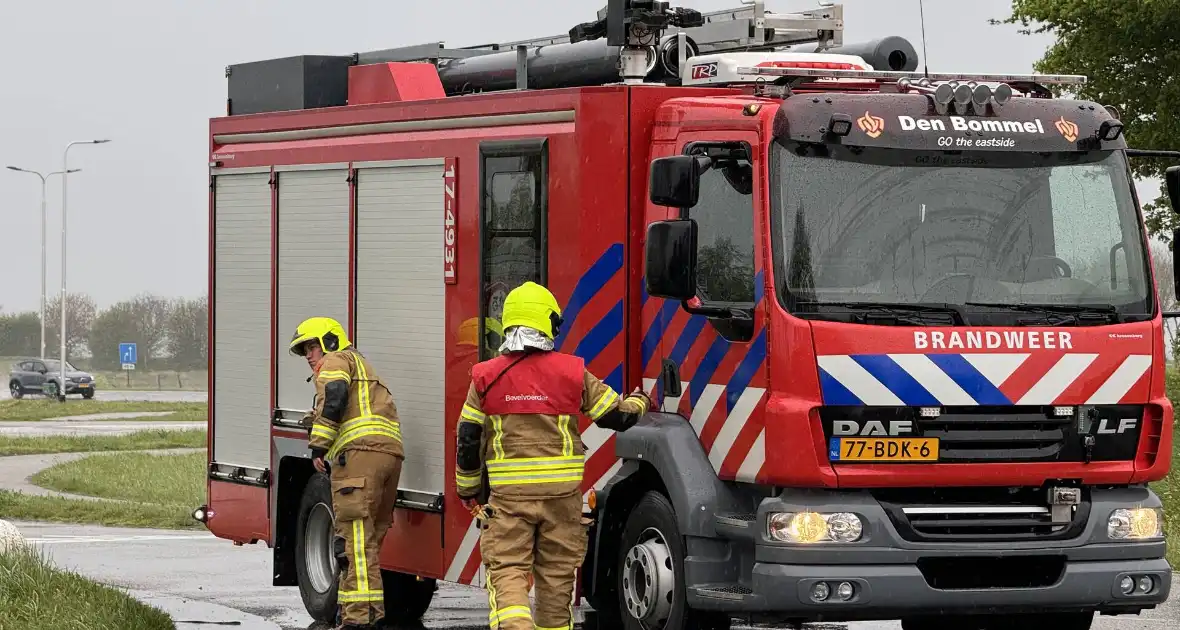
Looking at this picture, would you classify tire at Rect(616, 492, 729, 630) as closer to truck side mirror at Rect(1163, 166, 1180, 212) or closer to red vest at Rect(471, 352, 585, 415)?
red vest at Rect(471, 352, 585, 415)

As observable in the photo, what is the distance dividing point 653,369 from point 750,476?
93cm

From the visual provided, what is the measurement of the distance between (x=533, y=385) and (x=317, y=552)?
3351 mm

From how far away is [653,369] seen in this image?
8.83 metres

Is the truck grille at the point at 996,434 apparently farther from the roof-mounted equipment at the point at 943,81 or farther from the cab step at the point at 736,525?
the roof-mounted equipment at the point at 943,81

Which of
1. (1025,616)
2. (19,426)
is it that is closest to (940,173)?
(1025,616)

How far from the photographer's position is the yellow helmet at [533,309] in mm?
8383

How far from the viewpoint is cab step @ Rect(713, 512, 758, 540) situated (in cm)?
805

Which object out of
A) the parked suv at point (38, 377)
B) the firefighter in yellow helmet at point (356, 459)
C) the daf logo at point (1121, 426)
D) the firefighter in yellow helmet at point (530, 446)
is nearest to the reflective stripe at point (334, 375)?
the firefighter in yellow helmet at point (356, 459)

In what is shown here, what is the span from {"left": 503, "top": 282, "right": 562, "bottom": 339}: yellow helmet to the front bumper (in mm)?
1231

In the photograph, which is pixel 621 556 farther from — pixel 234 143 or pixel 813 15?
pixel 234 143

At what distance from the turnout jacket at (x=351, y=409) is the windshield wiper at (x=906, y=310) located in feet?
9.97

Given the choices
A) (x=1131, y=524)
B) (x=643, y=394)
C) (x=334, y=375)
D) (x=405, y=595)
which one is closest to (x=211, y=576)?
(x=405, y=595)

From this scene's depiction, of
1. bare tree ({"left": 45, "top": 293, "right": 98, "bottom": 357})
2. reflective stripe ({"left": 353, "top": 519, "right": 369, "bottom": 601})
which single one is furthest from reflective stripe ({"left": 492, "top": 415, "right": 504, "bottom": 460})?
bare tree ({"left": 45, "top": 293, "right": 98, "bottom": 357})

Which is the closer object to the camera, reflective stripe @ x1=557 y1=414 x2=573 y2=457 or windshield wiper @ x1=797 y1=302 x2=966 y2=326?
windshield wiper @ x1=797 y1=302 x2=966 y2=326
